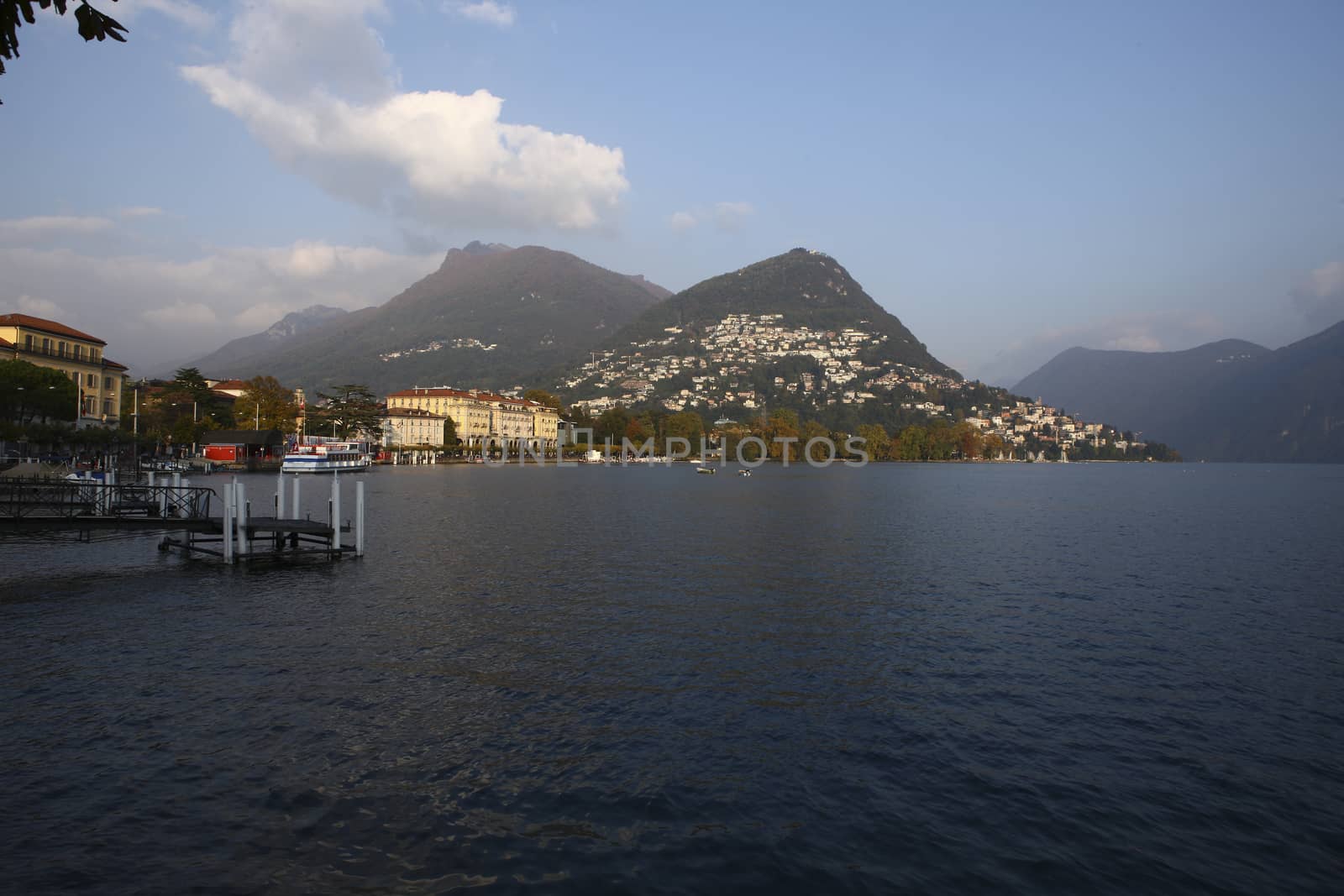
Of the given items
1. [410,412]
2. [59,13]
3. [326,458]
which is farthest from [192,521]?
[410,412]

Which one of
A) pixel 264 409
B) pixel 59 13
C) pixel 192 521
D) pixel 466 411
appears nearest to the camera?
pixel 59 13

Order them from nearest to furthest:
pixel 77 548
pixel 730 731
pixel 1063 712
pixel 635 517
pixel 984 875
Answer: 1. pixel 984 875
2. pixel 730 731
3. pixel 1063 712
4. pixel 77 548
5. pixel 635 517

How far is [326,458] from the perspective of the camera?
105 meters

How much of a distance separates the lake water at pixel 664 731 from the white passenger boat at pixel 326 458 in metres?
73.7

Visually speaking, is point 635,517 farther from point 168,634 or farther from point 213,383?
point 213,383

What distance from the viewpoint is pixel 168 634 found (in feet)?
65.7

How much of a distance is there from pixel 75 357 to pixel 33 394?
26.3 m

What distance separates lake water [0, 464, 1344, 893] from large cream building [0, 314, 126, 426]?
210ft

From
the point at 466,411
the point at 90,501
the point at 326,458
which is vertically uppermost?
the point at 466,411

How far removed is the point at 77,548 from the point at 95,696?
2502 cm

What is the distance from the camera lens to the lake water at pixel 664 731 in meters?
9.83

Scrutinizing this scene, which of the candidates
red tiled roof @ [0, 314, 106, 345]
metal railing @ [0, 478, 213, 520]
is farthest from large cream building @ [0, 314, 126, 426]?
metal railing @ [0, 478, 213, 520]

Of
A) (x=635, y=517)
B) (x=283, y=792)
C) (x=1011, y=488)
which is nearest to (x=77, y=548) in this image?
(x=635, y=517)

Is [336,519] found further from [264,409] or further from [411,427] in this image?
[411,427]
